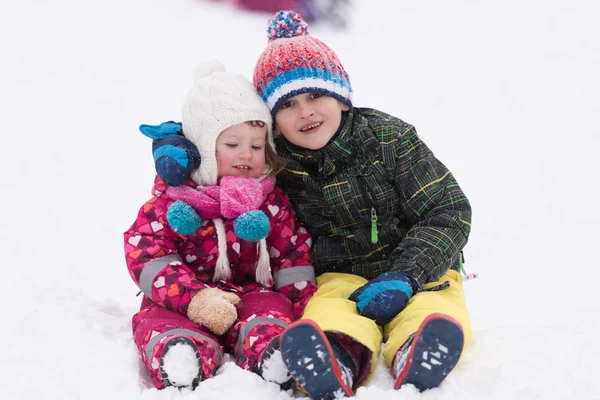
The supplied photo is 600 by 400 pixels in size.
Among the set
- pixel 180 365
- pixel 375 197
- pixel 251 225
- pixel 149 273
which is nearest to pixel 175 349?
pixel 180 365

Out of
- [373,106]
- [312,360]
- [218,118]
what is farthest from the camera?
[373,106]

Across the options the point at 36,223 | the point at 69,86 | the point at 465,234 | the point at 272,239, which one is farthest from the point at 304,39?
the point at 69,86

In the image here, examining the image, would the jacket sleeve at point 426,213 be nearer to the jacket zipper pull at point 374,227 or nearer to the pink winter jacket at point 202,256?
the jacket zipper pull at point 374,227

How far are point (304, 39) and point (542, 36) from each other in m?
5.04

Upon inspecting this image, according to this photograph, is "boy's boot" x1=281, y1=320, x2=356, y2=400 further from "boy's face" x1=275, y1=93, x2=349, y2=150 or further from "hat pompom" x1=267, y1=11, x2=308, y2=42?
"hat pompom" x1=267, y1=11, x2=308, y2=42

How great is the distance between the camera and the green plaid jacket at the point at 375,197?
208cm

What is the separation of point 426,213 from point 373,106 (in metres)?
3.45

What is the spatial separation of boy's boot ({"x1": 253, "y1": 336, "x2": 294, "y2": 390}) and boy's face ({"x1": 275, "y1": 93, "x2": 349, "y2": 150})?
748 mm

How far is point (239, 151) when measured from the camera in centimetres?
212

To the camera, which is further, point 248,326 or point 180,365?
point 248,326

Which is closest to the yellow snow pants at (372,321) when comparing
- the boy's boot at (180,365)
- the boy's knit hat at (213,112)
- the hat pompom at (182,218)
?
the boy's boot at (180,365)

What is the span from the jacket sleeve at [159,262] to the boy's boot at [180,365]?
24 centimetres

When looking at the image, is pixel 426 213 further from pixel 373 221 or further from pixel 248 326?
pixel 248 326

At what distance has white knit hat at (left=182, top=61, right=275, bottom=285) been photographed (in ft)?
6.84
